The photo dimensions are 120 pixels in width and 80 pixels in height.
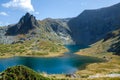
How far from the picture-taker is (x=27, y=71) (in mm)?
63000

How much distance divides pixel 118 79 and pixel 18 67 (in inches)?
1648

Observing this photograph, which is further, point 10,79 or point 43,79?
point 43,79

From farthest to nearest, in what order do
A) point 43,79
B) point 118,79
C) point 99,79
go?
1. point 99,79
2. point 118,79
3. point 43,79

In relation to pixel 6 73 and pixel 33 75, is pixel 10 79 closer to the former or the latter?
pixel 6 73

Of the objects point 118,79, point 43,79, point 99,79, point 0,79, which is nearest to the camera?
point 0,79

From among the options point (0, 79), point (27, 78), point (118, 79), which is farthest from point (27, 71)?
point (118, 79)

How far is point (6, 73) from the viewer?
6184 cm

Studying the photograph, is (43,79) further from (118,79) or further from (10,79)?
(118,79)

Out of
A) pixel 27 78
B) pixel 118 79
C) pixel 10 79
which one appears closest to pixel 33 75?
pixel 27 78

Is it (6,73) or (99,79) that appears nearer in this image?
(6,73)

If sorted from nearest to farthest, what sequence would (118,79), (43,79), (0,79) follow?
(0,79), (43,79), (118,79)

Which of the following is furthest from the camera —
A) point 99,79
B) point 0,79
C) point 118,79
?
point 99,79

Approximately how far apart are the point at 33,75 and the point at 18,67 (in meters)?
4.73

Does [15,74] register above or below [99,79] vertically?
above
